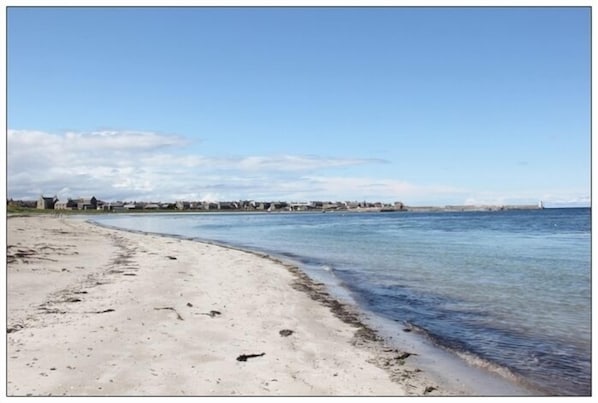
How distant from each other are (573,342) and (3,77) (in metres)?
12.1

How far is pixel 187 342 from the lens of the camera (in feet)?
29.0

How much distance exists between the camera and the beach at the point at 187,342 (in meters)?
6.81

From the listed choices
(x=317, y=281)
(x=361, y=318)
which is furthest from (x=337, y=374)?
(x=317, y=281)

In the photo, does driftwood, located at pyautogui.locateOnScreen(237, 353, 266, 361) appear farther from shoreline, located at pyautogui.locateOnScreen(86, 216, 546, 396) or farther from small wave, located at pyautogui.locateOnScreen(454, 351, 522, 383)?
small wave, located at pyautogui.locateOnScreen(454, 351, 522, 383)

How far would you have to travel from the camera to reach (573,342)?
10.6 metres

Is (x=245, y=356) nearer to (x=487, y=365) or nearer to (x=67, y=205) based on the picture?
(x=487, y=365)

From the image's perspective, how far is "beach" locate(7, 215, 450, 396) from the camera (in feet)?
22.3

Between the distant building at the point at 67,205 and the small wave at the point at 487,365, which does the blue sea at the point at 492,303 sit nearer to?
the small wave at the point at 487,365

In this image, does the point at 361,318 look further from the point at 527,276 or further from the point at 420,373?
the point at 527,276

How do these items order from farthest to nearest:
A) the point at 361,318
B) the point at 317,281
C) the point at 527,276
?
the point at 527,276
the point at 317,281
the point at 361,318

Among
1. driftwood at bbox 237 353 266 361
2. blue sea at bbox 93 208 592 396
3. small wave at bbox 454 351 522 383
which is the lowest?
blue sea at bbox 93 208 592 396

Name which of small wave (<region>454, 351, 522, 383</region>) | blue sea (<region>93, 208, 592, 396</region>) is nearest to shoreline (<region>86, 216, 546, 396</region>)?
small wave (<region>454, 351, 522, 383</region>)

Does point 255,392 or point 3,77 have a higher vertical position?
point 3,77
